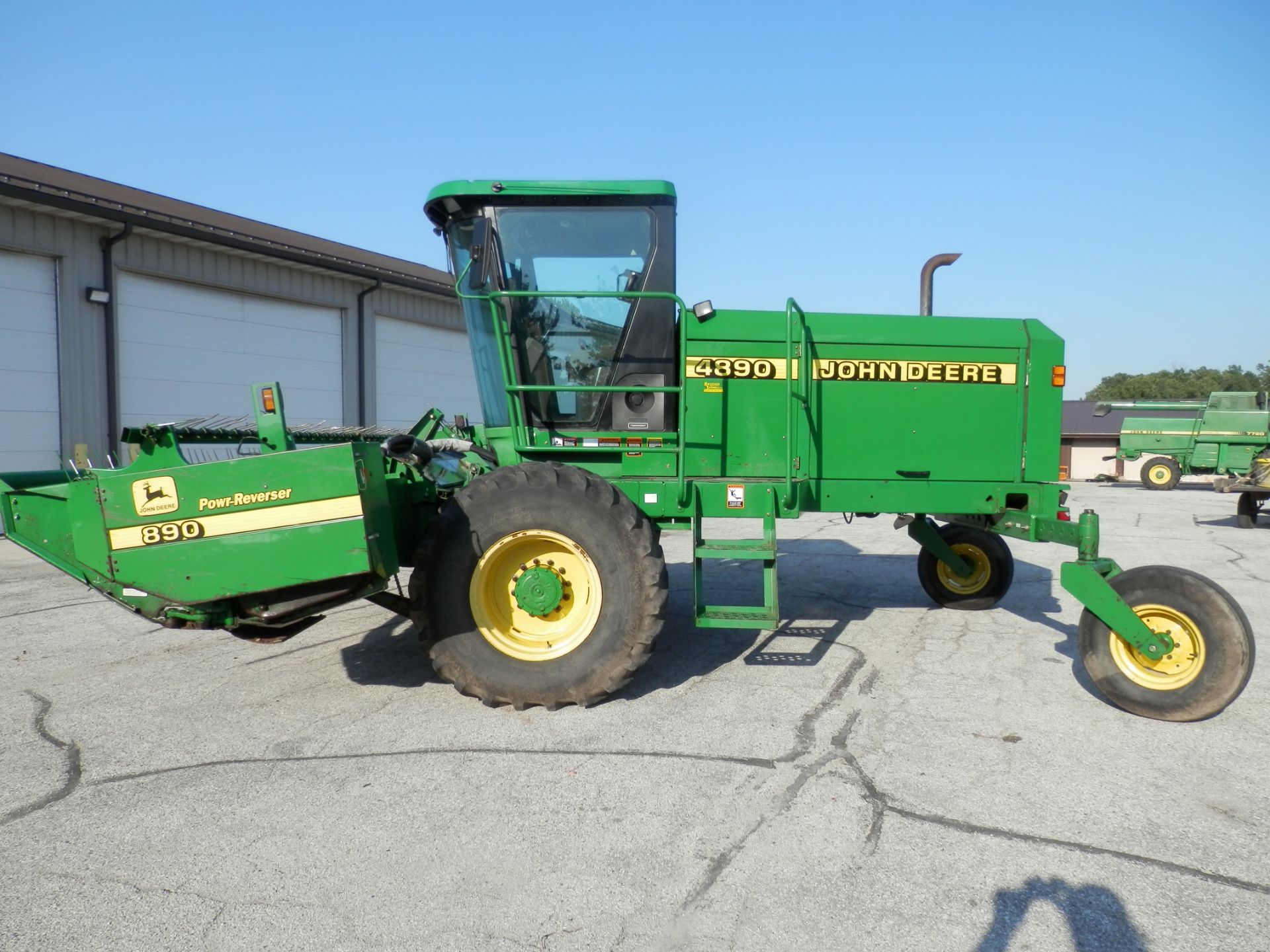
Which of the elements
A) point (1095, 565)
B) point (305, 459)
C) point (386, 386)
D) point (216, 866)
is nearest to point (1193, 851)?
Answer: point (1095, 565)

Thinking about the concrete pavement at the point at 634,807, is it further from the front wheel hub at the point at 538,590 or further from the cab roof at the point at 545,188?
the cab roof at the point at 545,188

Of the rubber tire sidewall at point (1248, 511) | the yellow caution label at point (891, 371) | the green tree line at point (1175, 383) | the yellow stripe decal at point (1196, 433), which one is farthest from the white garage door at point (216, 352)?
the green tree line at point (1175, 383)

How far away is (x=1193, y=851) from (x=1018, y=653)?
279 centimetres

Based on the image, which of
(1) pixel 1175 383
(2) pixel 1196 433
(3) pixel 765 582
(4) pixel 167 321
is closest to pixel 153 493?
(3) pixel 765 582

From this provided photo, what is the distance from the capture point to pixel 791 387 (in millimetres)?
5316

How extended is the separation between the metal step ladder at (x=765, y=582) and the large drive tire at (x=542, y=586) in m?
0.35

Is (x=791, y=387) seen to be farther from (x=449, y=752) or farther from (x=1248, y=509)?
(x=1248, y=509)

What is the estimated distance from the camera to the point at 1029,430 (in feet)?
18.4

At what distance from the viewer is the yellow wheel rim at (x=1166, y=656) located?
14.5ft

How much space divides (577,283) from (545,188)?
59cm

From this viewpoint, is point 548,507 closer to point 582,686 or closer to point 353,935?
point 582,686

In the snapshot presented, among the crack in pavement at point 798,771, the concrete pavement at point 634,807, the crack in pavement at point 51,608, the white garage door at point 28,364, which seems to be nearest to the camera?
the concrete pavement at point 634,807

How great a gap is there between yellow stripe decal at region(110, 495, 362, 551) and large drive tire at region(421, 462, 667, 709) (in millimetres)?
594

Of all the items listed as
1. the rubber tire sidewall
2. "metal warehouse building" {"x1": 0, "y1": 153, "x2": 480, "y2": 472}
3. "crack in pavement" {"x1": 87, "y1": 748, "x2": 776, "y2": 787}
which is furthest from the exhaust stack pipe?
the rubber tire sidewall
